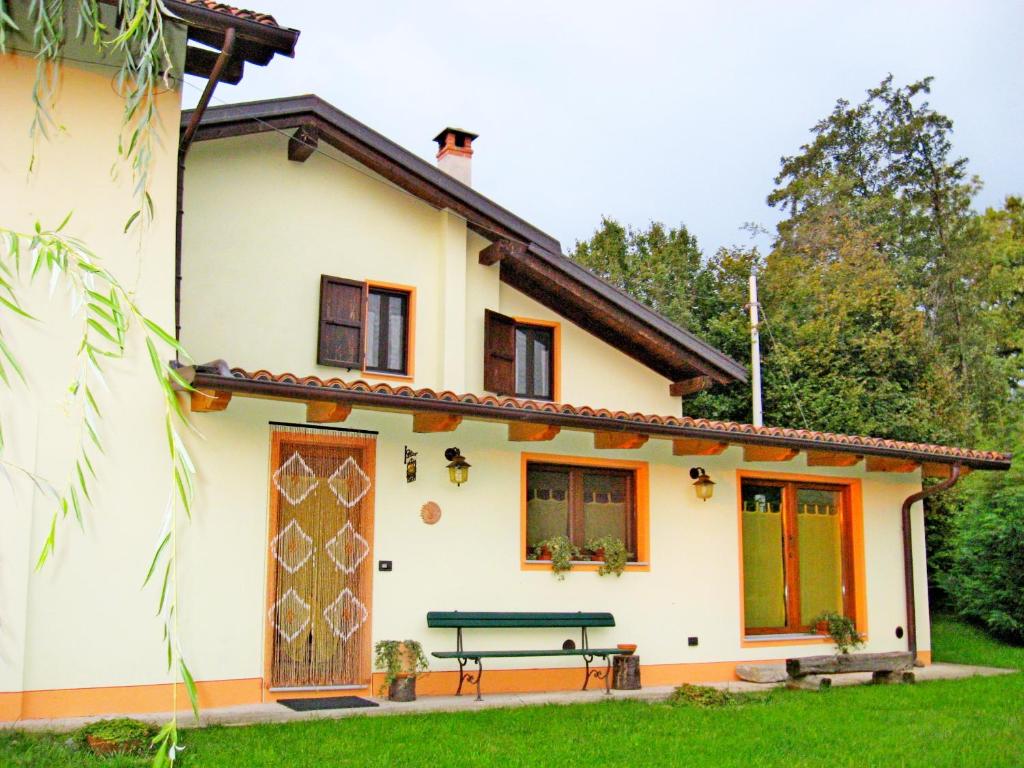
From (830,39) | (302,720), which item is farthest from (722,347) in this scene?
(302,720)

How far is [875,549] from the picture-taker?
12.9m

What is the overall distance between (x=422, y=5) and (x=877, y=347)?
11719 millimetres

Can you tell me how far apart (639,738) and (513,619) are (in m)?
2.53

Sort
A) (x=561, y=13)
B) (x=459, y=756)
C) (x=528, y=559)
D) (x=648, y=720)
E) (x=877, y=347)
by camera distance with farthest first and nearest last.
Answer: (x=877, y=347)
(x=561, y=13)
(x=528, y=559)
(x=648, y=720)
(x=459, y=756)

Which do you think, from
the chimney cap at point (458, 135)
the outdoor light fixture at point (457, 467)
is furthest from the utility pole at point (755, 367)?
the outdoor light fixture at point (457, 467)

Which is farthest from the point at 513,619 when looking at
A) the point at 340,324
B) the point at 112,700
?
the point at 112,700

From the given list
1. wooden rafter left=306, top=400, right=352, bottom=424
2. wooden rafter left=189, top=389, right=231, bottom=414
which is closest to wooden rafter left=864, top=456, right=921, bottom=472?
wooden rafter left=306, top=400, right=352, bottom=424

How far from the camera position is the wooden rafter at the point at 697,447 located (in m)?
11.1

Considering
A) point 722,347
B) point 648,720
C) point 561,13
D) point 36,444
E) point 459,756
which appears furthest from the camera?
point 722,347

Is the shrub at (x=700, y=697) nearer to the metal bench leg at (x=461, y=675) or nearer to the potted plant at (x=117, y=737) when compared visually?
the metal bench leg at (x=461, y=675)

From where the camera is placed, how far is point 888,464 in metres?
12.8

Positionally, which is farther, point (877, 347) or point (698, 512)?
point (877, 347)

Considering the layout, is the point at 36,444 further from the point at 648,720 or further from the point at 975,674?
the point at 975,674

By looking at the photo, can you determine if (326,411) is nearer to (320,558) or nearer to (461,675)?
(320,558)
